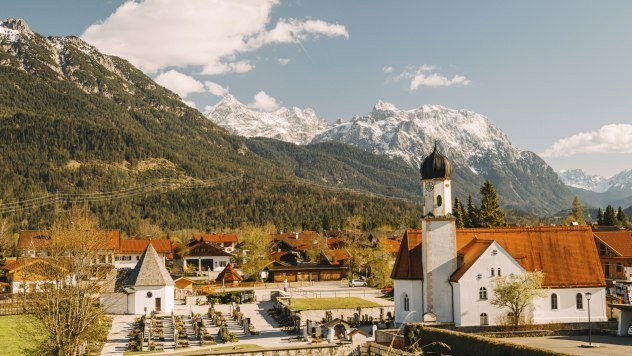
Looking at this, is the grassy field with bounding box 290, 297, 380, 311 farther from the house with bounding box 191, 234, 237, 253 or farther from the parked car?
the house with bounding box 191, 234, 237, 253

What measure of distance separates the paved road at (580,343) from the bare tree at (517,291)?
3183 mm

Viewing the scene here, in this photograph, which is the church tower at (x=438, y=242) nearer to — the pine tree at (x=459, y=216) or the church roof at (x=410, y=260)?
the church roof at (x=410, y=260)

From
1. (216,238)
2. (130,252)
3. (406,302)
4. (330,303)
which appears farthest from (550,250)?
(216,238)

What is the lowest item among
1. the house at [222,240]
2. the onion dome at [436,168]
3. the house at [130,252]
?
the house at [130,252]

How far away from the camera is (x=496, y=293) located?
165ft

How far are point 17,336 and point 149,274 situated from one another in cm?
1615

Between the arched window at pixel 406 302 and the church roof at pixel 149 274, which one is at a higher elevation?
the church roof at pixel 149 274

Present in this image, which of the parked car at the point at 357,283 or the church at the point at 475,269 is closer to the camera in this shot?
the church at the point at 475,269

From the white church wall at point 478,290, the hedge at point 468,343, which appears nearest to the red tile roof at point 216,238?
the white church wall at point 478,290

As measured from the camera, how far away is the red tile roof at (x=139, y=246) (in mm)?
123438

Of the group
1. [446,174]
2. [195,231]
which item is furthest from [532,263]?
[195,231]

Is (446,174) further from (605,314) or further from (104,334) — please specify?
(104,334)

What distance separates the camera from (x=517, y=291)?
48781mm

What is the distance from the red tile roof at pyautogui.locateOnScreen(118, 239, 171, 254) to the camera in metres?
123
